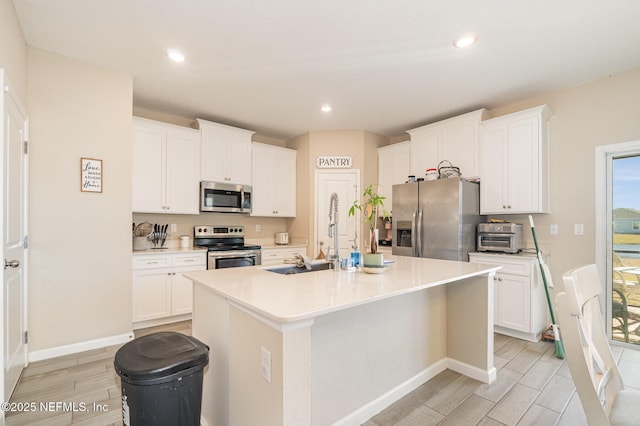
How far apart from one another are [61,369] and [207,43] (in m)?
2.94

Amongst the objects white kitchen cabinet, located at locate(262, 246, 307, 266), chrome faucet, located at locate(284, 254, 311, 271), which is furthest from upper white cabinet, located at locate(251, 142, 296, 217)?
chrome faucet, located at locate(284, 254, 311, 271)

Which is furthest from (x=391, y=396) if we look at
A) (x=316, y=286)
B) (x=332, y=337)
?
(x=316, y=286)

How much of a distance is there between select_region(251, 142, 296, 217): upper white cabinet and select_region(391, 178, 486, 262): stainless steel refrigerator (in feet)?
6.06

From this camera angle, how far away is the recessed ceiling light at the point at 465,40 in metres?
2.41

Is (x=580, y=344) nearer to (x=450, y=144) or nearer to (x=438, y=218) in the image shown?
(x=438, y=218)

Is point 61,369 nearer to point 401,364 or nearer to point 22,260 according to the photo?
point 22,260

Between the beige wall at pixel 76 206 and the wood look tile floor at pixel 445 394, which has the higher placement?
the beige wall at pixel 76 206

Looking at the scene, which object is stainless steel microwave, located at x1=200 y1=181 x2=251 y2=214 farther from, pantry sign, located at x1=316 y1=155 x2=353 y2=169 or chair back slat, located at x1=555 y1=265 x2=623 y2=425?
chair back slat, located at x1=555 y1=265 x2=623 y2=425

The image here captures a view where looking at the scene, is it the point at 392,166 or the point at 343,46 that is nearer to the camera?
the point at 343,46

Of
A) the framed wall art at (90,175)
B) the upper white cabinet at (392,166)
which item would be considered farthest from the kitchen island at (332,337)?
the upper white cabinet at (392,166)

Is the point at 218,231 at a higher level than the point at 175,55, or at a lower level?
lower

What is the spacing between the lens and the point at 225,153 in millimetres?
4340

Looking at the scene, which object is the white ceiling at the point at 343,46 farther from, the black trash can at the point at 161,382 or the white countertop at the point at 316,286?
the black trash can at the point at 161,382

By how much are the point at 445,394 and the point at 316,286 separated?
4.50 ft
